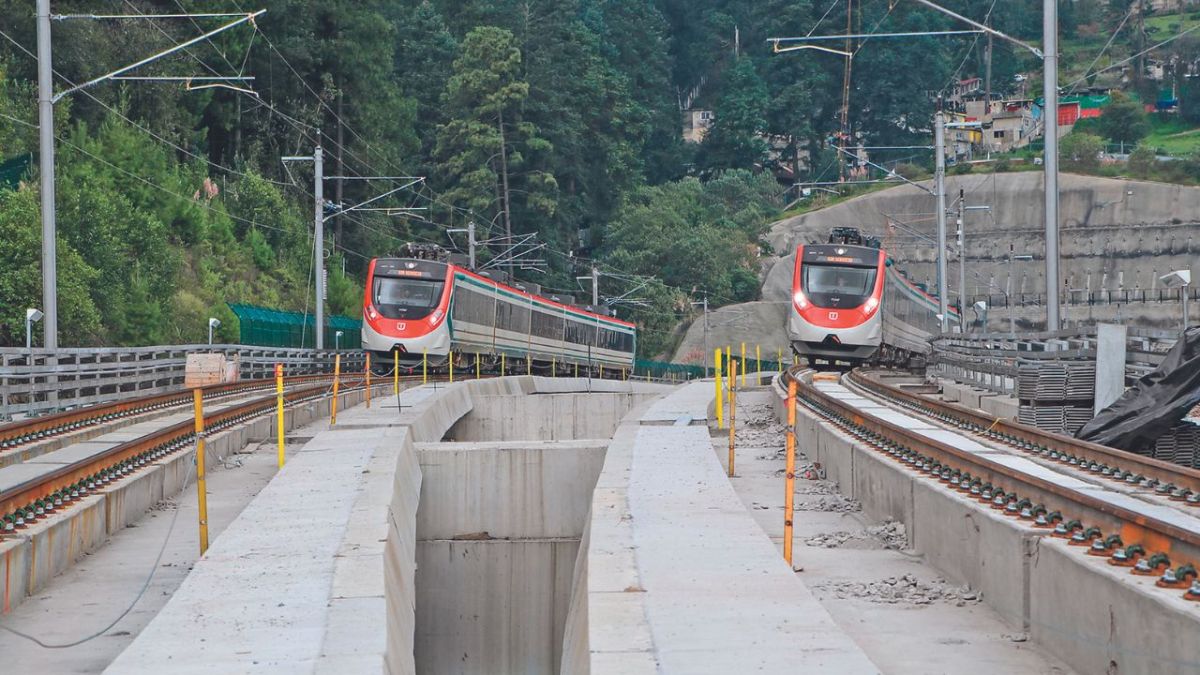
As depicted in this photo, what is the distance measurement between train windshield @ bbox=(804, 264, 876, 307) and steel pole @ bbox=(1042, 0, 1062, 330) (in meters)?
16.5

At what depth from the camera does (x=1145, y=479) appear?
1488 centimetres

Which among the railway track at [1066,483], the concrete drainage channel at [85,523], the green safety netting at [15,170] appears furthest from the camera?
the green safety netting at [15,170]

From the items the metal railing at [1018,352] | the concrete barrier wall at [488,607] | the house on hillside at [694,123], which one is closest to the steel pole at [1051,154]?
the metal railing at [1018,352]

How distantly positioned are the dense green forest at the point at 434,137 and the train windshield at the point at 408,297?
766cm

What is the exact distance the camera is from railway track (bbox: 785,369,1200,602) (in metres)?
8.90

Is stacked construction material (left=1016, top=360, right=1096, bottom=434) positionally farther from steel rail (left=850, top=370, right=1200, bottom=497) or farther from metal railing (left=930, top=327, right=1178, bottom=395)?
steel rail (left=850, top=370, right=1200, bottom=497)

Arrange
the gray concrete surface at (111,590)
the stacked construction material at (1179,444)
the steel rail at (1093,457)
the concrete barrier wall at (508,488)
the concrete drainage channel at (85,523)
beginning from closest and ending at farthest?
the gray concrete surface at (111,590) < the concrete drainage channel at (85,523) < the steel rail at (1093,457) < the stacked construction material at (1179,444) < the concrete barrier wall at (508,488)

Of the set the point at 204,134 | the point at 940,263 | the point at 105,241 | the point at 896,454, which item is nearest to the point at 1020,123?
the point at 204,134

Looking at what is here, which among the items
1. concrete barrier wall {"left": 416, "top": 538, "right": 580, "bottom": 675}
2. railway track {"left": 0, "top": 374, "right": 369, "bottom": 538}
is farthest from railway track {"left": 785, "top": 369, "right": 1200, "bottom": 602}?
railway track {"left": 0, "top": 374, "right": 369, "bottom": 538}

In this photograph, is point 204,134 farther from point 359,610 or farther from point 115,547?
point 359,610

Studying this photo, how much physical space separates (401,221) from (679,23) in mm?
82483

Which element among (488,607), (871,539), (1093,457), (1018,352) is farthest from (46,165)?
(871,539)

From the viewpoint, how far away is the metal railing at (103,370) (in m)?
26.7

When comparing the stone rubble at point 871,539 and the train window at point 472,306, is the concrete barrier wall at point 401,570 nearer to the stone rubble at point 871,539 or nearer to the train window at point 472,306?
the stone rubble at point 871,539
